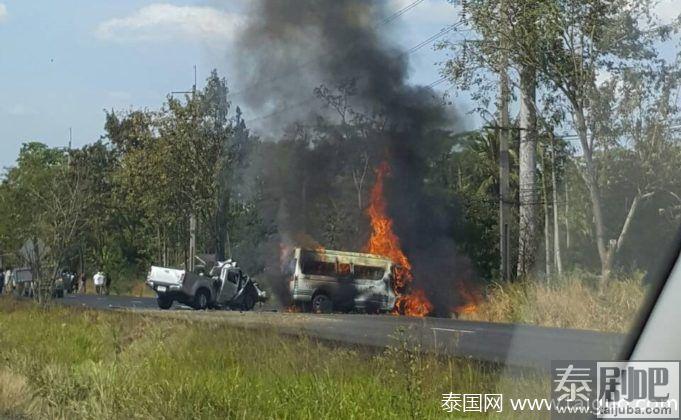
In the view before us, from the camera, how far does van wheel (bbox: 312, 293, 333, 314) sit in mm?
27578

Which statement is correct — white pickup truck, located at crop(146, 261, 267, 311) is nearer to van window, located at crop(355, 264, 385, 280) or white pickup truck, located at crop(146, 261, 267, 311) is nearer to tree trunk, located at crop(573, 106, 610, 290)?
van window, located at crop(355, 264, 385, 280)

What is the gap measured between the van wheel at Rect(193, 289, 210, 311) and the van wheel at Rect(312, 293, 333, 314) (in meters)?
6.47

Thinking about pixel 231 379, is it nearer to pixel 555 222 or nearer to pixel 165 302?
pixel 555 222

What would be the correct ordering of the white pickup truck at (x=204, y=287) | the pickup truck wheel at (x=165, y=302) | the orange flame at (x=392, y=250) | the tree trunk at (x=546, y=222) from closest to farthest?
the tree trunk at (x=546, y=222) → the orange flame at (x=392, y=250) → the white pickup truck at (x=204, y=287) → the pickup truck wheel at (x=165, y=302)

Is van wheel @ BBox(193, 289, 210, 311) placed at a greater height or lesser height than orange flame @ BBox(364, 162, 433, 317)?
lesser

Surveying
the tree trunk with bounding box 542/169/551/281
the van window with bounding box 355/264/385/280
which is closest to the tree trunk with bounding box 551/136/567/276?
the tree trunk with bounding box 542/169/551/281

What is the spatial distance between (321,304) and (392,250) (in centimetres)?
380

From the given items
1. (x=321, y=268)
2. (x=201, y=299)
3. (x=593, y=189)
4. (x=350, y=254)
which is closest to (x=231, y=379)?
(x=593, y=189)

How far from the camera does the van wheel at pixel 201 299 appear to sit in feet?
109

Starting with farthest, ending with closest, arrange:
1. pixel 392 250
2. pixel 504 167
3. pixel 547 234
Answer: pixel 392 250 → pixel 504 167 → pixel 547 234

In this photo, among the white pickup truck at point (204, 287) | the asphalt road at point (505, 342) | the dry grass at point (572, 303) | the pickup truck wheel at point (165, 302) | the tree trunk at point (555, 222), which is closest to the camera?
the asphalt road at point (505, 342)

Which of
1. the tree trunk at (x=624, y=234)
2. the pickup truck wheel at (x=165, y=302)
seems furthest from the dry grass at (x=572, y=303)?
the pickup truck wheel at (x=165, y=302)

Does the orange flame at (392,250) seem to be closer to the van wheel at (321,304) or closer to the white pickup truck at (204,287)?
the van wheel at (321,304)

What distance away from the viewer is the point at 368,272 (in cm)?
2802
